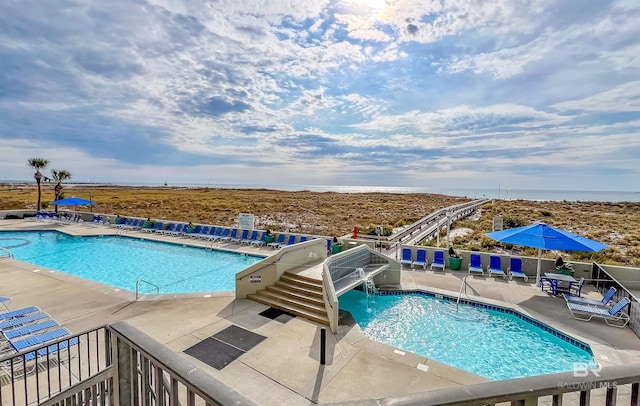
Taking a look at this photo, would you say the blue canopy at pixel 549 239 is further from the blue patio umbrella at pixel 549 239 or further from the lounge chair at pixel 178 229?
the lounge chair at pixel 178 229

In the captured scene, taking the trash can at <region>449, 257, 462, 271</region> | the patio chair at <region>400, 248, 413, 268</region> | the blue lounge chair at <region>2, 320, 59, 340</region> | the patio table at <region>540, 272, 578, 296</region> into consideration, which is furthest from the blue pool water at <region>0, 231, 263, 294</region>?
the patio table at <region>540, 272, 578, 296</region>

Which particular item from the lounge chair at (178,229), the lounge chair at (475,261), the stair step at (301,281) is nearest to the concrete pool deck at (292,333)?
the lounge chair at (475,261)

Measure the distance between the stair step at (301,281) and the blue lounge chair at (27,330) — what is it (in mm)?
6205

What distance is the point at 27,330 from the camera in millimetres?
6750

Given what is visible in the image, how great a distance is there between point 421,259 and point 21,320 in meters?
13.9

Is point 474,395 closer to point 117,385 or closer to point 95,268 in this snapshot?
point 117,385

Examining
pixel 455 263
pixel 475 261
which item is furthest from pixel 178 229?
pixel 475 261

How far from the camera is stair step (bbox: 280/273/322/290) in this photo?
9.96 m

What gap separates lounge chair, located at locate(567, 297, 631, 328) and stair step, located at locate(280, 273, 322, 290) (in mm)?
7834

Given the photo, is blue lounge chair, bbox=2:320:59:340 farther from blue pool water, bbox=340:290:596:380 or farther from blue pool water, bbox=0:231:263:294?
blue pool water, bbox=340:290:596:380

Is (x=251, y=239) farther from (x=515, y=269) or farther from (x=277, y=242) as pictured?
(x=515, y=269)

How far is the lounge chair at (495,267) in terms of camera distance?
12672 millimetres

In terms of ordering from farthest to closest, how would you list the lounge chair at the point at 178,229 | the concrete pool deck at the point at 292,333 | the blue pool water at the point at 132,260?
the lounge chair at the point at 178,229 → the blue pool water at the point at 132,260 → the concrete pool deck at the point at 292,333

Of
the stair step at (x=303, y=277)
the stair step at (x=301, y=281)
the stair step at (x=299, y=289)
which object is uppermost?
the stair step at (x=303, y=277)
